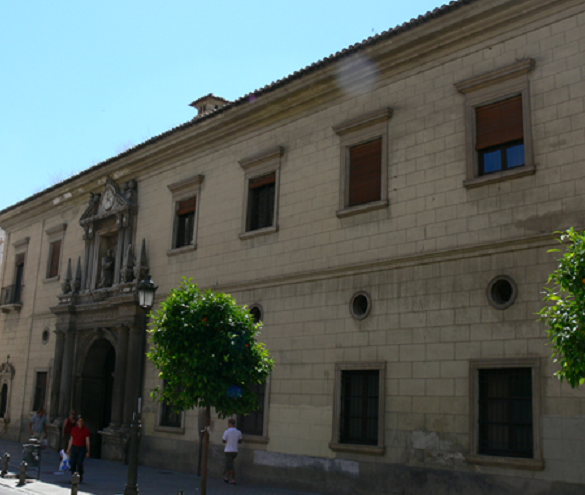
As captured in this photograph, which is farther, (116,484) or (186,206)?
(186,206)

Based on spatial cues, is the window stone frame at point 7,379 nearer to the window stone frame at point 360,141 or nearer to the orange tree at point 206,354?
the orange tree at point 206,354

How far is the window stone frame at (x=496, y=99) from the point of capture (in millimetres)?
11906

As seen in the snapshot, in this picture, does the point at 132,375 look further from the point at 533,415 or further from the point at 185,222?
the point at 533,415

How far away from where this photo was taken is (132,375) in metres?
19.9

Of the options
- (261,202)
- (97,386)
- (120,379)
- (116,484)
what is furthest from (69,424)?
(261,202)

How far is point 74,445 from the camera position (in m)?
15.6

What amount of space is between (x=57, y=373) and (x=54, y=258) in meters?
4.69

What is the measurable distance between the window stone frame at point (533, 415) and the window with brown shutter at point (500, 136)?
3.39 metres

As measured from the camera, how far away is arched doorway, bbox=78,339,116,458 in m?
22.7

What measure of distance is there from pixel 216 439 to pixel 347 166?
23.9ft

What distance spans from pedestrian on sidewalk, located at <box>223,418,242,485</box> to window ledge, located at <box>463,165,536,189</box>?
7.41m

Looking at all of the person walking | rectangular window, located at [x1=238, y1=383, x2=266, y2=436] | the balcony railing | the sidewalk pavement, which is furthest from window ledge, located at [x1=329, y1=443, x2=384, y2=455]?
the balcony railing

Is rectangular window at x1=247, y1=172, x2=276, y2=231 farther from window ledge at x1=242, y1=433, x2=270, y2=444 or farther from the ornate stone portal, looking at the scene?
window ledge at x1=242, y1=433, x2=270, y2=444

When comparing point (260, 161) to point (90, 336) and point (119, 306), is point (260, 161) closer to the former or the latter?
point (119, 306)
